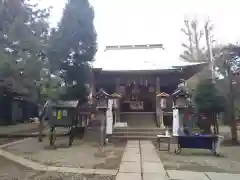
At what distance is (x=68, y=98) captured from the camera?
14086 mm

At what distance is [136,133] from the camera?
464 inches

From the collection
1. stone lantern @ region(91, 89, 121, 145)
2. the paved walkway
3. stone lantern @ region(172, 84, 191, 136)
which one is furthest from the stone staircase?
the paved walkway

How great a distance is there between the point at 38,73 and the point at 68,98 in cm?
427

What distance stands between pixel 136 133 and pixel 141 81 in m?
3.79

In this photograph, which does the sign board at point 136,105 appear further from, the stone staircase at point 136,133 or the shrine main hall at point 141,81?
the stone staircase at point 136,133

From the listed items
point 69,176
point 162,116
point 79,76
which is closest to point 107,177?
point 69,176

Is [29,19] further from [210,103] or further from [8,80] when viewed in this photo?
[210,103]

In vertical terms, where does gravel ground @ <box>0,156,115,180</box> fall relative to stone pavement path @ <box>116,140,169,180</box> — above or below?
below

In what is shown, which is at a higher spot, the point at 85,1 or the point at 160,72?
the point at 85,1

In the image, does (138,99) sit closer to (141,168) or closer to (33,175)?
(141,168)

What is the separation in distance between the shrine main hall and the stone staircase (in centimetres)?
122

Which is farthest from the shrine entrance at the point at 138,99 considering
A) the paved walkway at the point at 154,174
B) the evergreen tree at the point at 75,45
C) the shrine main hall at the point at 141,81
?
the paved walkway at the point at 154,174

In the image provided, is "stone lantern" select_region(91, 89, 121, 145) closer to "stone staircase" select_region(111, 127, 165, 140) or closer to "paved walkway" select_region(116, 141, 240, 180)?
A: "stone staircase" select_region(111, 127, 165, 140)

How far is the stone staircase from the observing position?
11.4 m
